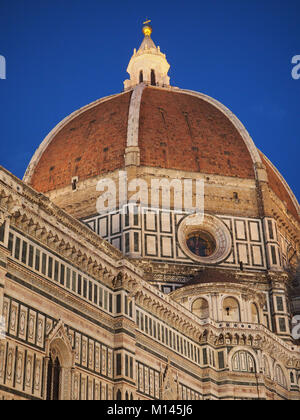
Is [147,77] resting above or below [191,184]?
above

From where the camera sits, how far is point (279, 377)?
44.8 m

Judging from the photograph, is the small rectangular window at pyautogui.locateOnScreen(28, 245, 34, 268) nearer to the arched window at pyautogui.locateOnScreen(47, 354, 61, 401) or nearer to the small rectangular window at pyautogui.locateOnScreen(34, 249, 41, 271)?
the small rectangular window at pyautogui.locateOnScreen(34, 249, 41, 271)

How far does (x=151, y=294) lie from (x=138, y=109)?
21581 millimetres

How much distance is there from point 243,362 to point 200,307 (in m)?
4.33

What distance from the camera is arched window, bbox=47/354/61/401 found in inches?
1160

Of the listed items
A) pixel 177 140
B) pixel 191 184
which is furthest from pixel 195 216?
pixel 177 140

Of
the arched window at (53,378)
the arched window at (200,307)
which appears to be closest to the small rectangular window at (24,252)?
the arched window at (53,378)

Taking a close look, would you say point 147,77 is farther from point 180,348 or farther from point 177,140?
point 180,348

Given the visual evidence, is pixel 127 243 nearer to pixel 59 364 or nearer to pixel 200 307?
pixel 200 307

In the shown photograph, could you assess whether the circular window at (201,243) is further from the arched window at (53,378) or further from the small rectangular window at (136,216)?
the arched window at (53,378)

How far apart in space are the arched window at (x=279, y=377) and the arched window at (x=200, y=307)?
625 cm

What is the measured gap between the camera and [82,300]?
3225cm

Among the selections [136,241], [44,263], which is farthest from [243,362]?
[44,263]

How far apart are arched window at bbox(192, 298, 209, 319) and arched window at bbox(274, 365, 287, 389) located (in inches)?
246
